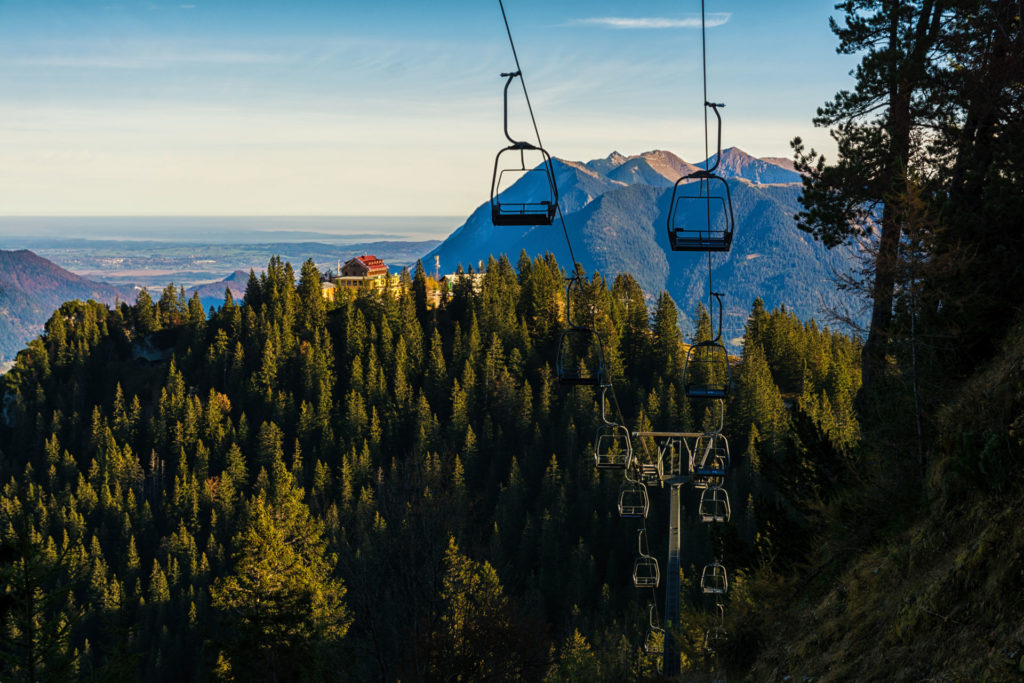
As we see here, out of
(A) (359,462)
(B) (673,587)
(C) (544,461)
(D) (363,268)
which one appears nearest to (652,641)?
(B) (673,587)

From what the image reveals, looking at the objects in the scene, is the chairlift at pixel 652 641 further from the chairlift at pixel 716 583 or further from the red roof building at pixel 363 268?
the red roof building at pixel 363 268

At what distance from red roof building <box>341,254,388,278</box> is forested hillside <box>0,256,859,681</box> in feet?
46.7

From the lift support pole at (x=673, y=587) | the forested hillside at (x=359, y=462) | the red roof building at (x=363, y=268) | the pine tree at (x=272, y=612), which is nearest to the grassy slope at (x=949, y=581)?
the lift support pole at (x=673, y=587)

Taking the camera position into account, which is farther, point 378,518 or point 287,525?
point 378,518

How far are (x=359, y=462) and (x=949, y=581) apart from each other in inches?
3566

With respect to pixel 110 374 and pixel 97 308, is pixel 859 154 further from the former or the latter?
pixel 97 308

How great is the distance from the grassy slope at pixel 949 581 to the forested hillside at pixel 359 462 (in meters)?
20.9

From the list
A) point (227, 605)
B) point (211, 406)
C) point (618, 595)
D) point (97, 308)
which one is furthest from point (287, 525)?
point (97, 308)

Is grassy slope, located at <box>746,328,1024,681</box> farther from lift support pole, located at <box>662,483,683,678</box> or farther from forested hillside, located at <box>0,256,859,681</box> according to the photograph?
forested hillside, located at <box>0,256,859,681</box>

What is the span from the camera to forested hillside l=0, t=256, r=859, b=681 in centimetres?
3950

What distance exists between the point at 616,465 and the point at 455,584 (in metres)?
21.1

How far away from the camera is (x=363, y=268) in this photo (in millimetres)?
140000

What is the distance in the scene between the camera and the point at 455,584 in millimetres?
40500

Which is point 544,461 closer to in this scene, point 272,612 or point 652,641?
point 652,641
